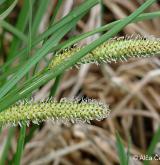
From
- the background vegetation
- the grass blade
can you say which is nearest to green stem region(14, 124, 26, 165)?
the grass blade

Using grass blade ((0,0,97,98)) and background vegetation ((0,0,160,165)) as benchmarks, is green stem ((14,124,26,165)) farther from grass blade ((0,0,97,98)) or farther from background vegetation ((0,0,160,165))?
background vegetation ((0,0,160,165))

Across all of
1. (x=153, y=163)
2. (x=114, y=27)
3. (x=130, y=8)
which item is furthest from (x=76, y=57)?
(x=130, y=8)

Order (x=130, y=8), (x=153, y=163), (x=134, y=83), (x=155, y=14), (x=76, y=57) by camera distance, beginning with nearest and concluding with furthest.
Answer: (x=76, y=57), (x=155, y=14), (x=153, y=163), (x=134, y=83), (x=130, y=8)

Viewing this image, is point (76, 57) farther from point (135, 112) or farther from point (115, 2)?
point (115, 2)

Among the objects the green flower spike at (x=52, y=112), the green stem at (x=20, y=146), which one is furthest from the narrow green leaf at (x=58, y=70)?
the green stem at (x=20, y=146)

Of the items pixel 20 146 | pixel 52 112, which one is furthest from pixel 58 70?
pixel 20 146
